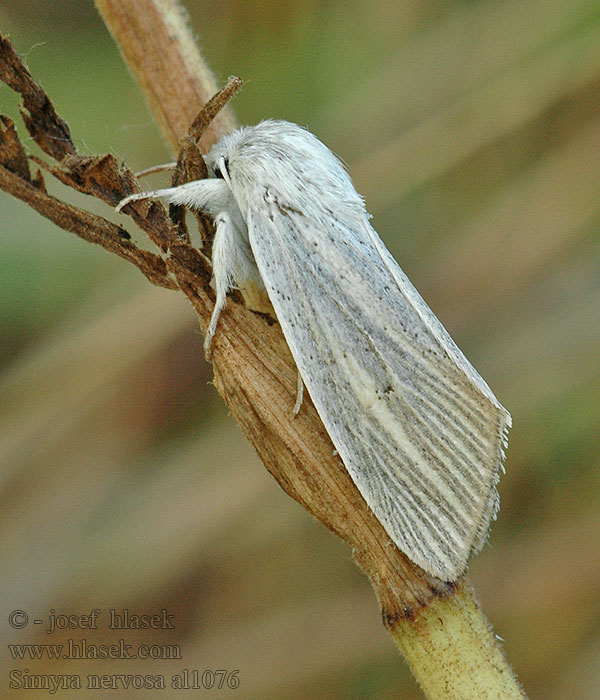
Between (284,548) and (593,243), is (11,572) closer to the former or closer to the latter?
(284,548)
